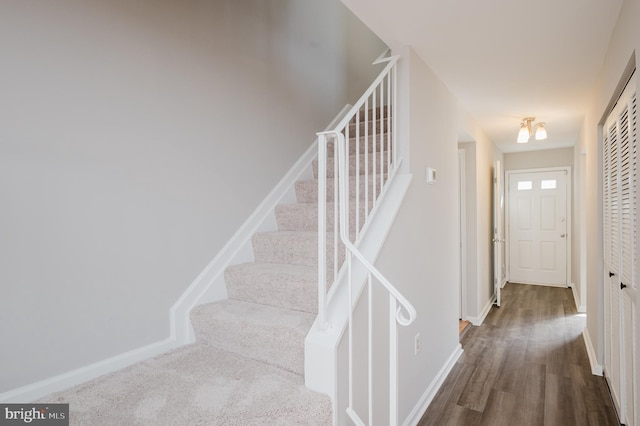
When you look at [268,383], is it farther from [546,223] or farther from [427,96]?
[546,223]

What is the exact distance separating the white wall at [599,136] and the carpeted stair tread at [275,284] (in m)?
1.58

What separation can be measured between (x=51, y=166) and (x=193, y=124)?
0.79 m

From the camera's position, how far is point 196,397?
1.44 metres

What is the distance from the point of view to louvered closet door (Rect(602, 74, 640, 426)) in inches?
70.3

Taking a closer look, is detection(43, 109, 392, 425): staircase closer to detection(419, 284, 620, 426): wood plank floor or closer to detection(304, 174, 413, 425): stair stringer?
detection(304, 174, 413, 425): stair stringer

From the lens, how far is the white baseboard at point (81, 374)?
139 cm

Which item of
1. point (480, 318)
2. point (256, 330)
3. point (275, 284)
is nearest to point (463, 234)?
point (480, 318)

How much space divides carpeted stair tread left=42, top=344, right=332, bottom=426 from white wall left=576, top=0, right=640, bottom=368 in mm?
1556

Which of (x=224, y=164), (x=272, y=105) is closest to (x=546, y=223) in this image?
(x=272, y=105)

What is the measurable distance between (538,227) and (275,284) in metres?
5.92

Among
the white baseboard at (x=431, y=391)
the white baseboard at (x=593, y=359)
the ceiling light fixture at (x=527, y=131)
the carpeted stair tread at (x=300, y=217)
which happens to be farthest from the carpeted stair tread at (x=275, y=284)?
the ceiling light fixture at (x=527, y=131)

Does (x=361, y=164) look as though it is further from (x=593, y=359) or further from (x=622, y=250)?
(x=593, y=359)

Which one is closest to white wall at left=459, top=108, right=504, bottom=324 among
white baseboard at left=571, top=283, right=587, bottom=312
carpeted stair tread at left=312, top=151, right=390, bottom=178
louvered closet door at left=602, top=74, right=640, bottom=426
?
white baseboard at left=571, top=283, right=587, bottom=312

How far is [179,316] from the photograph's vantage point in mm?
1966
